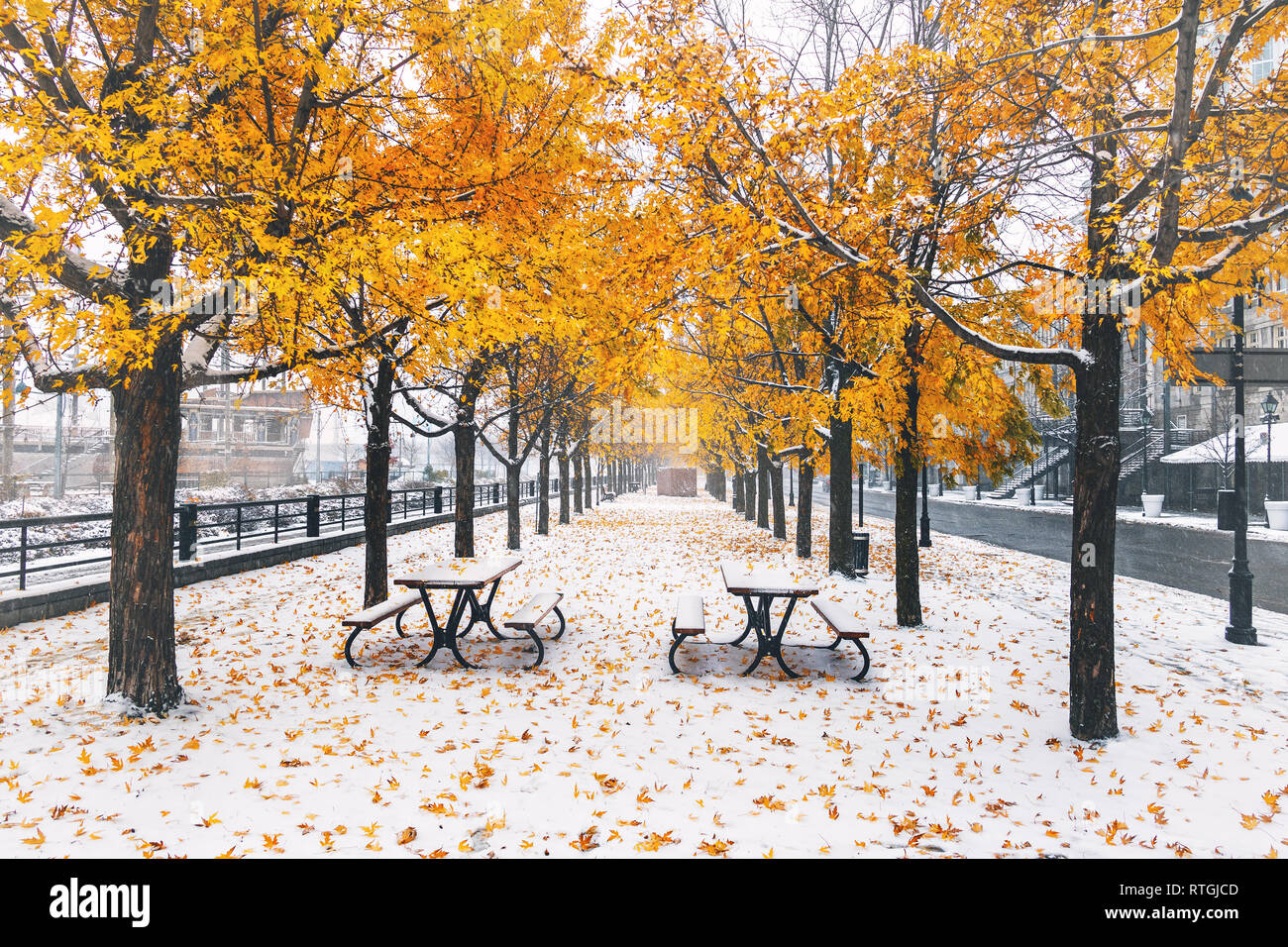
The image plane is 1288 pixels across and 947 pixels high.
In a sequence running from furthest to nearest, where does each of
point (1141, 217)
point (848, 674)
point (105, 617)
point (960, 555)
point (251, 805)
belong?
point (960, 555)
point (105, 617)
point (848, 674)
point (1141, 217)
point (251, 805)

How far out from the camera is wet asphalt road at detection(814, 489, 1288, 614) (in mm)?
12803

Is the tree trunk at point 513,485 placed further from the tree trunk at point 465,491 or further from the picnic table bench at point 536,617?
the picnic table bench at point 536,617

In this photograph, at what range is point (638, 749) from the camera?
16.6 ft

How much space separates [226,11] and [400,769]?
5.73m

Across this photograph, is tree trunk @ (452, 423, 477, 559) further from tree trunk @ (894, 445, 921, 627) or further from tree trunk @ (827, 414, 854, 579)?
tree trunk @ (894, 445, 921, 627)

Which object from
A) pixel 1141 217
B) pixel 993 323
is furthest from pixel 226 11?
pixel 993 323

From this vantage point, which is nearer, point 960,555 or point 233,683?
point 233,683

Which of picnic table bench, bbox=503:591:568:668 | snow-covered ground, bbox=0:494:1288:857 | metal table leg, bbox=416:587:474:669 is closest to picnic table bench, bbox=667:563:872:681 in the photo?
snow-covered ground, bbox=0:494:1288:857

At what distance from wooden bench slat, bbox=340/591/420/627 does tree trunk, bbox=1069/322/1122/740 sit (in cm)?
625

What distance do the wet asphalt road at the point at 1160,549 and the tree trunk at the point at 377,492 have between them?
43.8ft

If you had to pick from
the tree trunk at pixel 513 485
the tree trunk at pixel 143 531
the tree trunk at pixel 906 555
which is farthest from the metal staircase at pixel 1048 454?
the tree trunk at pixel 143 531

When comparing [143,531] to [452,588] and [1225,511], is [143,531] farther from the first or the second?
[1225,511]
